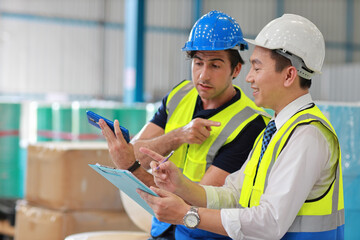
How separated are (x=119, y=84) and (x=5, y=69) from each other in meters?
3.58

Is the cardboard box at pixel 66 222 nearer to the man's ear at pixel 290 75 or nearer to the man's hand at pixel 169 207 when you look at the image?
the man's hand at pixel 169 207

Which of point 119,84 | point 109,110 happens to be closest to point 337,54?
point 119,84

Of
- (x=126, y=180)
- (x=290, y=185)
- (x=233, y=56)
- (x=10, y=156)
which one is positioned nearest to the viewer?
(x=290, y=185)

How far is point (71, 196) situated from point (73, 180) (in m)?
0.11

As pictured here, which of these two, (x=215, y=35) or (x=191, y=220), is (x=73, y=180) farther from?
(x=191, y=220)

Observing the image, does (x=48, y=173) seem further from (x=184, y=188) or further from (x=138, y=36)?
(x=138, y=36)

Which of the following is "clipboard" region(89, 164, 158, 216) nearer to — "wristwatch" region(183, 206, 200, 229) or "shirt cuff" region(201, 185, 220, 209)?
"wristwatch" region(183, 206, 200, 229)

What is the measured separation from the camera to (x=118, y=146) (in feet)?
7.36

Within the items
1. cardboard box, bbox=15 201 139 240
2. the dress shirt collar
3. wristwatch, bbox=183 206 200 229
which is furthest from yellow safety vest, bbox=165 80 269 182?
cardboard box, bbox=15 201 139 240

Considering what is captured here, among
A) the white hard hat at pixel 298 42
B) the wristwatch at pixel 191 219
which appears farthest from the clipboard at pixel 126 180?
the white hard hat at pixel 298 42

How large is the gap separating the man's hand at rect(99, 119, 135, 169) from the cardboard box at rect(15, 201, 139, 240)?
4.71ft

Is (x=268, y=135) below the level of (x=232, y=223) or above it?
above

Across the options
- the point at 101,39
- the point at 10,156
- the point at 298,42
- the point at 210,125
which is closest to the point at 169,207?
the point at 210,125

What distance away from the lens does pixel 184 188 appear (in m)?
2.01
